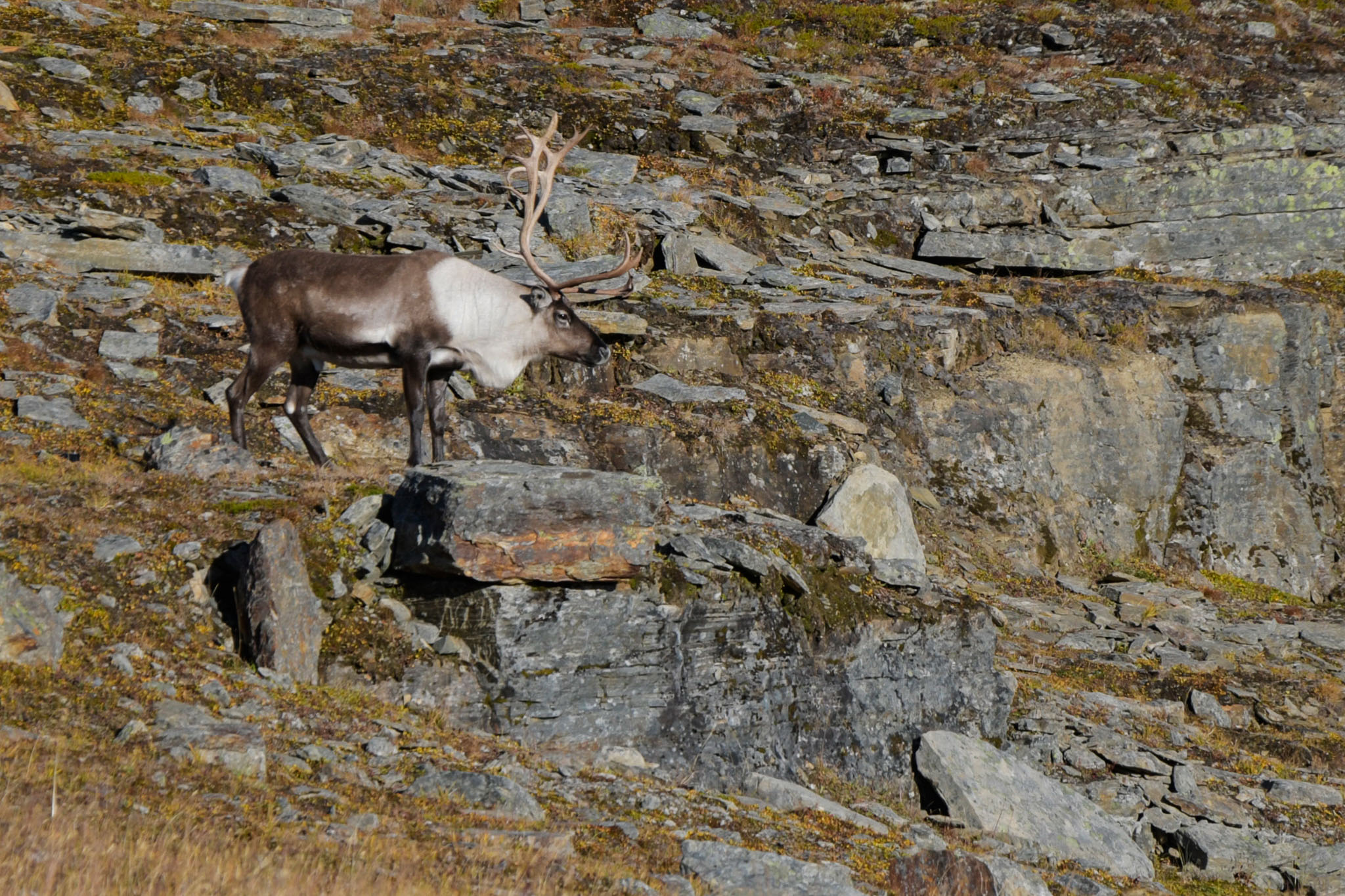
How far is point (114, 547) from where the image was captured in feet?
27.6

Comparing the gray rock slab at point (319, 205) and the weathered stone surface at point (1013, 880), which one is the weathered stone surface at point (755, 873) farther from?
the gray rock slab at point (319, 205)

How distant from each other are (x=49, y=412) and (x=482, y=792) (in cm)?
666

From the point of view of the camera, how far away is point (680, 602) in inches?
377

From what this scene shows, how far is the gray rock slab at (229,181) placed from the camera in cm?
1739

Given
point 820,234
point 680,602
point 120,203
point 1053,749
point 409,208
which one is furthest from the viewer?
point 820,234

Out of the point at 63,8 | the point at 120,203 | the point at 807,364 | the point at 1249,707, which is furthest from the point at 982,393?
the point at 63,8

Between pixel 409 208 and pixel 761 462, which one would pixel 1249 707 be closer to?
pixel 761 462

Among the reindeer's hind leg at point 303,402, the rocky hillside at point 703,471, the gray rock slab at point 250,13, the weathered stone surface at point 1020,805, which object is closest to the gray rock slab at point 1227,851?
the rocky hillside at point 703,471

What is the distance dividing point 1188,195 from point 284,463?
1757 cm


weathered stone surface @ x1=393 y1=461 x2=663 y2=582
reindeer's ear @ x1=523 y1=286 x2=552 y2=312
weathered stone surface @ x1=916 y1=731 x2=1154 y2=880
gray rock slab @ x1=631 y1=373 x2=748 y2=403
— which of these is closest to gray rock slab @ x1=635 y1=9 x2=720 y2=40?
gray rock slab @ x1=631 y1=373 x2=748 y2=403

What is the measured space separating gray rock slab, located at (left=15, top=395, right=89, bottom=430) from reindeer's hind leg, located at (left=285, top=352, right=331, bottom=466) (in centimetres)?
185

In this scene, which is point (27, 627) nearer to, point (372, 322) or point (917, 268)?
point (372, 322)

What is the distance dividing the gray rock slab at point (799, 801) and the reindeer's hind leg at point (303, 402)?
16.3ft

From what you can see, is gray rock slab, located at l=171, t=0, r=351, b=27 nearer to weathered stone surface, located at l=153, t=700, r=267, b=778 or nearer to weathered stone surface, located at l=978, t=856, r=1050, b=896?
weathered stone surface, located at l=153, t=700, r=267, b=778
